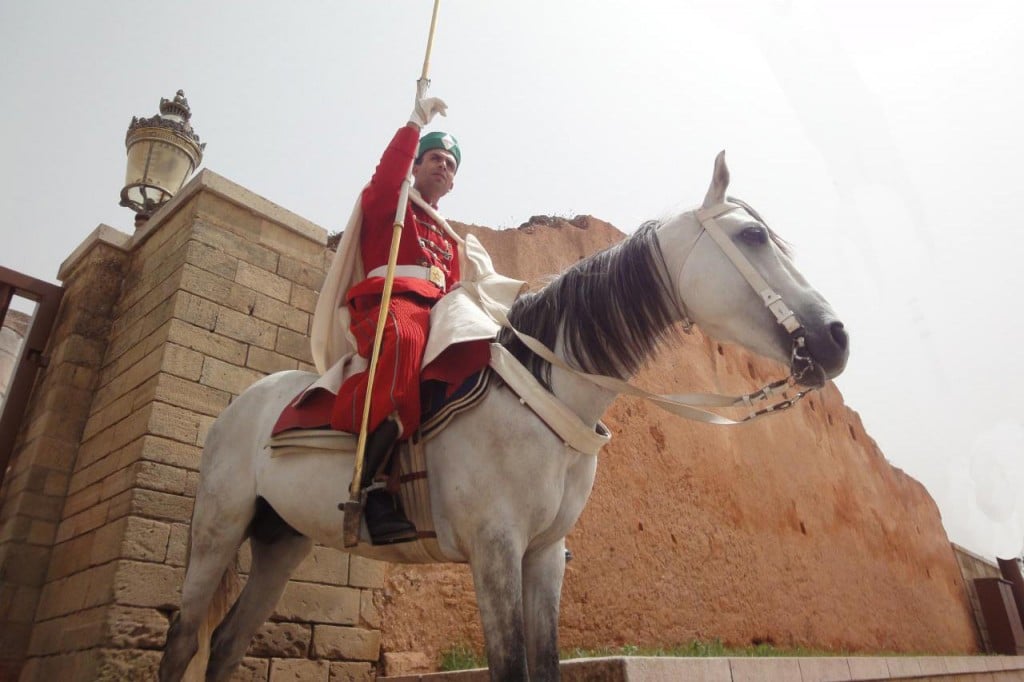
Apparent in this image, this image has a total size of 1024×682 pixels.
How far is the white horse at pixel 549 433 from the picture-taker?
202 cm

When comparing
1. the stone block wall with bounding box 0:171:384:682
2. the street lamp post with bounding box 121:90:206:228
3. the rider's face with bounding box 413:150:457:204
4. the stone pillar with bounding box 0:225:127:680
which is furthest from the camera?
the street lamp post with bounding box 121:90:206:228

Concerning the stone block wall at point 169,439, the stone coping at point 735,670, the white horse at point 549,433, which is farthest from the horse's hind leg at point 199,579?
the stone coping at point 735,670

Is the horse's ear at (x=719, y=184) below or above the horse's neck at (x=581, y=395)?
above

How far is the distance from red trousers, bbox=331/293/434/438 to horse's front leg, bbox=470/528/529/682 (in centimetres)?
53

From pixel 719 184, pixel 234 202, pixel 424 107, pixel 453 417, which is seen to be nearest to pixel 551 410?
pixel 453 417

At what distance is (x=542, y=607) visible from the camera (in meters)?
2.27

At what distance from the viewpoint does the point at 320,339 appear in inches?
120

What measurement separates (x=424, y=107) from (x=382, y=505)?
5.36 ft

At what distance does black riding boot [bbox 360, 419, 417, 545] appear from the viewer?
222 centimetres

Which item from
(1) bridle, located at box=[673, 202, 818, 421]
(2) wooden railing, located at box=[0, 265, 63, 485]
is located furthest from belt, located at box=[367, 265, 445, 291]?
(2) wooden railing, located at box=[0, 265, 63, 485]

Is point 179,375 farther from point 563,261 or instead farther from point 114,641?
point 563,261

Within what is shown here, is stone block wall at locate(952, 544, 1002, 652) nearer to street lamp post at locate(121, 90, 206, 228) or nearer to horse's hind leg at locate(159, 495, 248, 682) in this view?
horse's hind leg at locate(159, 495, 248, 682)

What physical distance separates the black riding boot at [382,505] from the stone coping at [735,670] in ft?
3.44

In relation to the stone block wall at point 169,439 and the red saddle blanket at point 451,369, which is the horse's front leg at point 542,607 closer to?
the red saddle blanket at point 451,369
